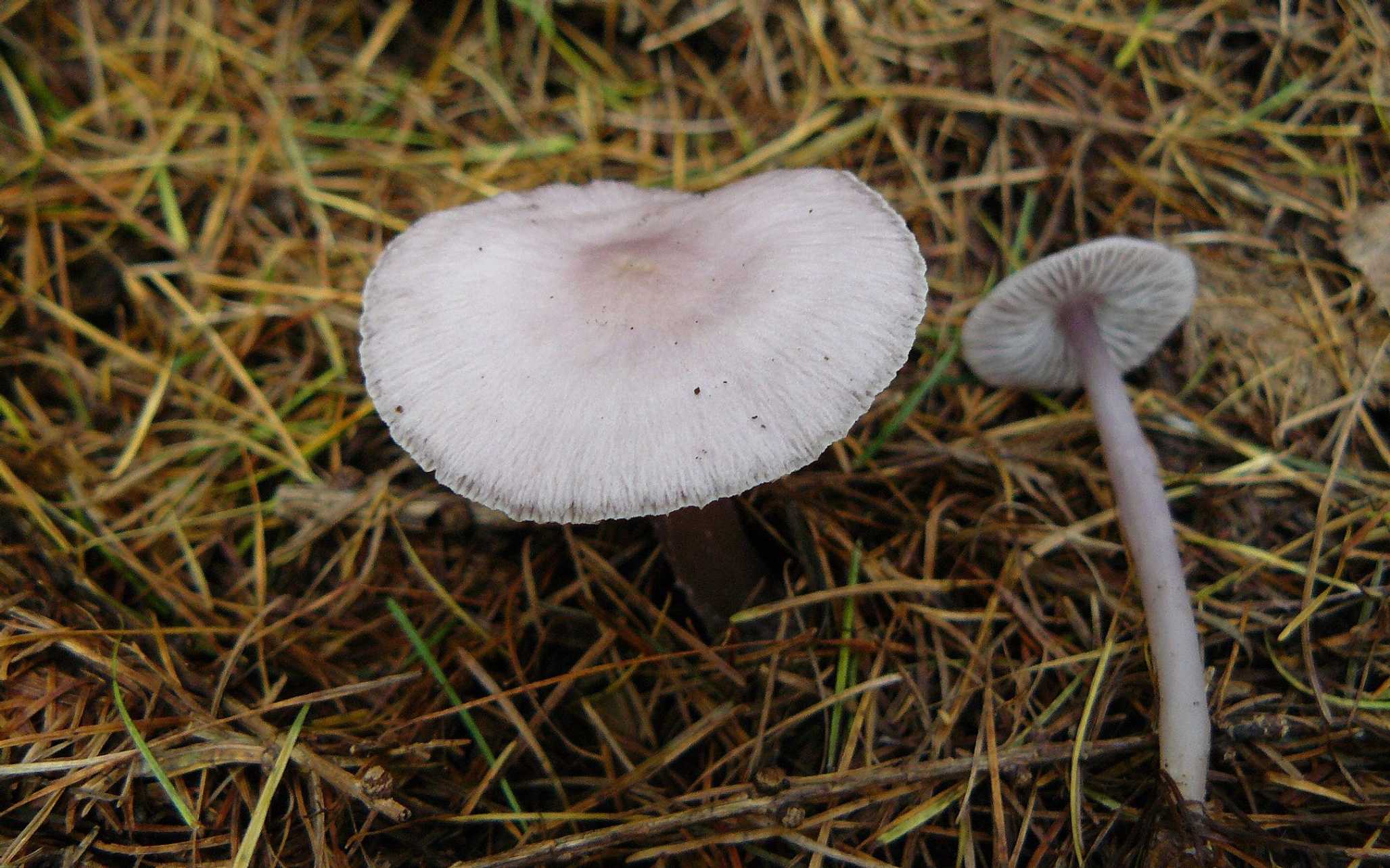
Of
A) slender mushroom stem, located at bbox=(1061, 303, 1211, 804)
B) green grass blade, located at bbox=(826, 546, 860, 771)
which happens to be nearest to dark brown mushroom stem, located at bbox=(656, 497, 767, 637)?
green grass blade, located at bbox=(826, 546, 860, 771)

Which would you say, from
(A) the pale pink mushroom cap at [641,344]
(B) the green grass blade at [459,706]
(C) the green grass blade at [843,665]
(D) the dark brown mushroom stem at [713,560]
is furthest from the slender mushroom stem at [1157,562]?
(B) the green grass blade at [459,706]

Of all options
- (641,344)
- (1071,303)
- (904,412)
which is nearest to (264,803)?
(641,344)

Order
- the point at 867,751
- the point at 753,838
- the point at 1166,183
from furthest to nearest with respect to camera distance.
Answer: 1. the point at 1166,183
2. the point at 867,751
3. the point at 753,838

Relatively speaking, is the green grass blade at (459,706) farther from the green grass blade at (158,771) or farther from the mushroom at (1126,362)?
the mushroom at (1126,362)

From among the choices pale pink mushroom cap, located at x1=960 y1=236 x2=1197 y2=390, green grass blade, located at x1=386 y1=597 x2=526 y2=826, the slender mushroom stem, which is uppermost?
pale pink mushroom cap, located at x1=960 y1=236 x2=1197 y2=390

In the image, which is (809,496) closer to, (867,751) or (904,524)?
(904,524)

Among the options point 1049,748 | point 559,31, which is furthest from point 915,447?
point 559,31

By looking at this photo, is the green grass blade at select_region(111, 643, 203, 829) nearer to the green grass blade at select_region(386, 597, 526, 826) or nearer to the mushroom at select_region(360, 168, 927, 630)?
the green grass blade at select_region(386, 597, 526, 826)
